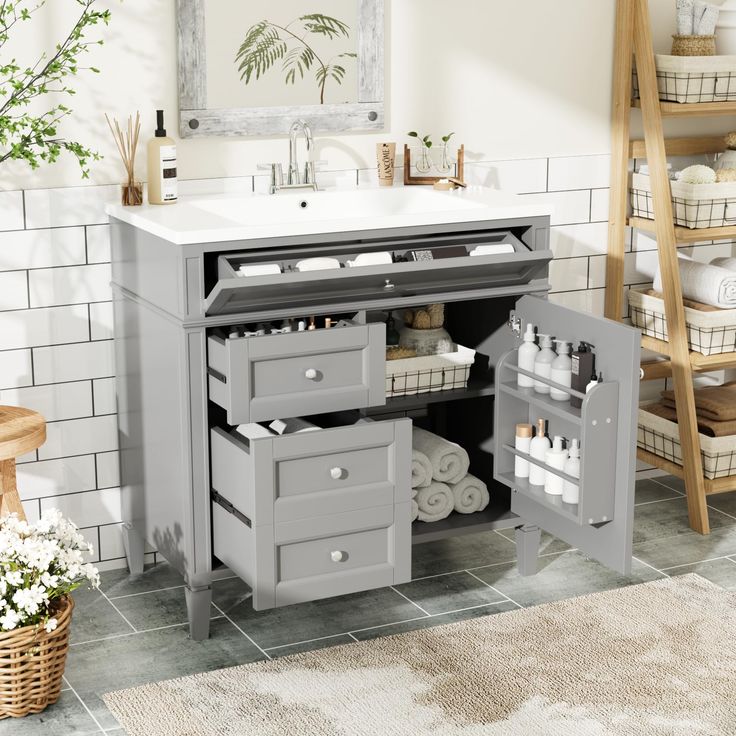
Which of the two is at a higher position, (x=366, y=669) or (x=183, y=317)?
(x=183, y=317)

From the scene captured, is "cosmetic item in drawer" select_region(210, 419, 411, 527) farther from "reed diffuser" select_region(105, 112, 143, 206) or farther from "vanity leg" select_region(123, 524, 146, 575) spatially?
"reed diffuser" select_region(105, 112, 143, 206)

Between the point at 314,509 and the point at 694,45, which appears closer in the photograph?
the point at 314,509

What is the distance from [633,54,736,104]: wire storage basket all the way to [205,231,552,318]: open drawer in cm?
85

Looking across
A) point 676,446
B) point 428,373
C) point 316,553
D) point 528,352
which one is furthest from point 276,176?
point 676,446

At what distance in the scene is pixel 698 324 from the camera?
3.63m

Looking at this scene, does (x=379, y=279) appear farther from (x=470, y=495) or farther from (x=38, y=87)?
(x=38, y=87)

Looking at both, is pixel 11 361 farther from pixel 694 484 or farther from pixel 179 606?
pixel 694 484

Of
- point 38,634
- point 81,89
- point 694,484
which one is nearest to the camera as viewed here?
point 38,634

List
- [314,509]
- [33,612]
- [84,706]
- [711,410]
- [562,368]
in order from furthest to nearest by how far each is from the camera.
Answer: [711,410] → [562,368] → [314,509] → [84,706] → [33,612]

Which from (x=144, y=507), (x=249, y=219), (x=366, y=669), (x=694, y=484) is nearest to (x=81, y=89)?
(x=249, y=219)

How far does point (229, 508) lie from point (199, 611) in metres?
0.29

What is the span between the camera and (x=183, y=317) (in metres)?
2.74

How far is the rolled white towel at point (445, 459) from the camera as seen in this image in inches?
130

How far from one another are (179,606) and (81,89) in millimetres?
1351
